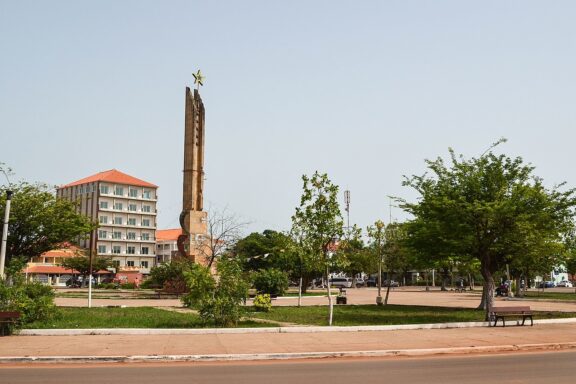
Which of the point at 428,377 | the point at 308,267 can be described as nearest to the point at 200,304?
the point at 308,267

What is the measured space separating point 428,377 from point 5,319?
41.5ft

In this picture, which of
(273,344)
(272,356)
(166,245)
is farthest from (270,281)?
(166,245)

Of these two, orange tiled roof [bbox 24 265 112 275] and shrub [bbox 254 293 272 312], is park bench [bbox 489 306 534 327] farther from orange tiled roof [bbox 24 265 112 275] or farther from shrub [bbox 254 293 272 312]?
orange tiled roof [bbox 24 265 112 275]

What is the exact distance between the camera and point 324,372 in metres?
11.7

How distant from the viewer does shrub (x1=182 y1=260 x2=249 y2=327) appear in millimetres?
20172

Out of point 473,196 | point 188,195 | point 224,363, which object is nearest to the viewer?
point 224,363

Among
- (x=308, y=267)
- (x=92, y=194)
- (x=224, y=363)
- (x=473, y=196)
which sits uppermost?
(x=92, y=194)

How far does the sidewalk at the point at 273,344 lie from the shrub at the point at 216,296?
172 cm

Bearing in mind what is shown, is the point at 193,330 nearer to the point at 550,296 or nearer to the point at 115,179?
the point at 550,296

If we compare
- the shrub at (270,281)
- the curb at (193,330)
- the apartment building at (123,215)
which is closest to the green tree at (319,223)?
→ the curb at (193,330)

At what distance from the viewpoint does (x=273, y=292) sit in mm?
37844

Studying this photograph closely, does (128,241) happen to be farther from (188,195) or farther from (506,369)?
(506,369)

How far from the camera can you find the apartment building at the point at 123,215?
396 ft

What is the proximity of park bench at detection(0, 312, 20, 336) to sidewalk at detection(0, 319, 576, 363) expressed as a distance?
54 centimetres
